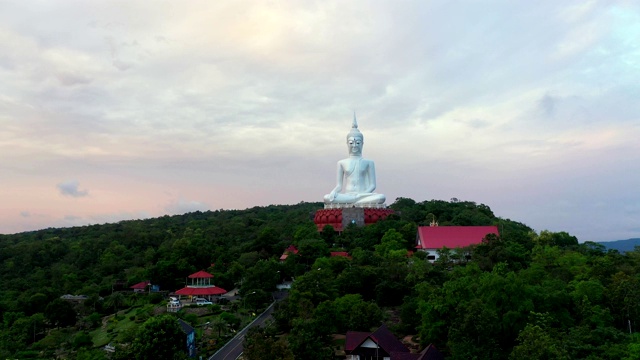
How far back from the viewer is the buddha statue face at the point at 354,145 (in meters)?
51.4

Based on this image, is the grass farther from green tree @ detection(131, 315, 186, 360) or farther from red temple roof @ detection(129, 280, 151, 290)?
green tree @ detection(131, 315, 186, 360)

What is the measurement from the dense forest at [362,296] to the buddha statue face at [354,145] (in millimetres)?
6335

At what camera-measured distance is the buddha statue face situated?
51375 millimetres

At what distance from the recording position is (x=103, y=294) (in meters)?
41.1

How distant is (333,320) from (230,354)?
4.56 meters

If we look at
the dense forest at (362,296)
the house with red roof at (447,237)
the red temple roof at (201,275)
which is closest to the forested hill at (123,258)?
the dense forest at (362,296)

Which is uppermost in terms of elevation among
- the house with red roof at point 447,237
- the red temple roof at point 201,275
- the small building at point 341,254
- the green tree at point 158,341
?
the house with red roof at point 447,237

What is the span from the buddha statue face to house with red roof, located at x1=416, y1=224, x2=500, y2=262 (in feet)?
45.4

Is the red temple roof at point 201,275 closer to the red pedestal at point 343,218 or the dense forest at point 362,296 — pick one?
the dense forest at point 362,296

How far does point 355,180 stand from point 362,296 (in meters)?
20.8

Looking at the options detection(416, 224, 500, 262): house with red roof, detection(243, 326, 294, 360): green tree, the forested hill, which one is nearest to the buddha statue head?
the forested hill

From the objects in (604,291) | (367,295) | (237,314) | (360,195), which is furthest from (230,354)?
(360,195)

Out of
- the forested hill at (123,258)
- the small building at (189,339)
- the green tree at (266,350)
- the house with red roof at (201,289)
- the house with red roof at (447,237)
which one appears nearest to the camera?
the green tree at (266,350)

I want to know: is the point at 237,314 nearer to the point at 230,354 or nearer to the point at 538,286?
the point at 230,354
